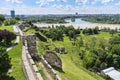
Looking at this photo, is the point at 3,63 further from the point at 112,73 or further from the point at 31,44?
the point at 112,73

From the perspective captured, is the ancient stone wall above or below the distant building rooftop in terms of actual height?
above

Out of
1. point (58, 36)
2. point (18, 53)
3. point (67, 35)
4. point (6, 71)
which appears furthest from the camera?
point (67, 35)

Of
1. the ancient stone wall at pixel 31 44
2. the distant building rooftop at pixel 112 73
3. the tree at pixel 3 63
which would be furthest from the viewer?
the distant building rooftop at pixel 112 73

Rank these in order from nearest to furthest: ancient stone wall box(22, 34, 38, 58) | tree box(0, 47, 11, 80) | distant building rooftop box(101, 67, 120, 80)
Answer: tree box(0, 47, 11, 80), ancient stone wall box(22, 34, 38, 58), distant building rooftop box(101, 67, 120, 80)

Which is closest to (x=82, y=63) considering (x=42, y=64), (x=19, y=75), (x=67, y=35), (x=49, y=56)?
(x=49, y=56)

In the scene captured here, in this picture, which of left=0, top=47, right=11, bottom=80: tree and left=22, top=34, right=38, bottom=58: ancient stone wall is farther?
left=22, top=34, right=38, bottom=58: ancient stone wall

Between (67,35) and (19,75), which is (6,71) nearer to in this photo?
(19,75)

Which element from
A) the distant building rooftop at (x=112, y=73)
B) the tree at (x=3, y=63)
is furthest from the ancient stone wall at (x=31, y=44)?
the distant building rooftop at (x=112, y=73)

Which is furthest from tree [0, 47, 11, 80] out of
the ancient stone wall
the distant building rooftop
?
the distant building rooftop

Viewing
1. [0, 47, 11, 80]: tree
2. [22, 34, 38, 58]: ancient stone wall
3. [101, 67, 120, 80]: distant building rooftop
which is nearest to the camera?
[0, 47, 11, 80]: tree

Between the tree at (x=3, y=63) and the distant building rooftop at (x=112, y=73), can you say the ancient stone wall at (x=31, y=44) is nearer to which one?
the tree at (x=3, y=63)

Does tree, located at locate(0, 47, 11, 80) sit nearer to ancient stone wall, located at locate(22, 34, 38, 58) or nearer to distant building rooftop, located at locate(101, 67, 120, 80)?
ancient stone wall, located at locate(22, 34, 38, 58)
